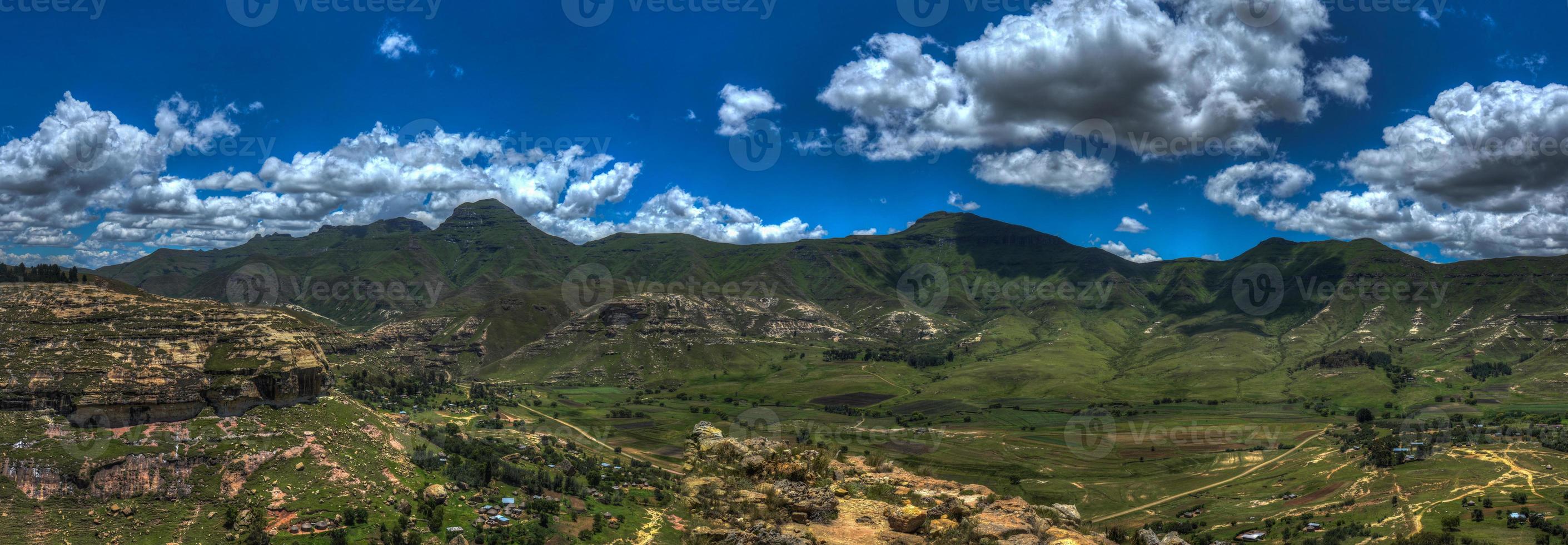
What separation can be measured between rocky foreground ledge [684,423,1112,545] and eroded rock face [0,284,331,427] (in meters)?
45.8

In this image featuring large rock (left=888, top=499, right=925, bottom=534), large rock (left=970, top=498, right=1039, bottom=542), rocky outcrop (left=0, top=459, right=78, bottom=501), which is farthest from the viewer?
rocky outcrop (left=0, top=459, right=78, bottom=501)

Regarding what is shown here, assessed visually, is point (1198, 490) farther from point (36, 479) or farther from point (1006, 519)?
point (36, 479)

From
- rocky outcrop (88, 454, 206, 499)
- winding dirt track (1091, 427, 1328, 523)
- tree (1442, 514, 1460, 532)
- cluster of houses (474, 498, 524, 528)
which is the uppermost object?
rocky outcrop (88, 454, 206, 499)

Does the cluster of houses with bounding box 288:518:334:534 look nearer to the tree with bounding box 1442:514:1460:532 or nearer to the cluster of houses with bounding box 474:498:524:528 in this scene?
the cluster of houses with bounding box 474:498:524:528

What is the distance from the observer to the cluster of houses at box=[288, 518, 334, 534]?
51.2m

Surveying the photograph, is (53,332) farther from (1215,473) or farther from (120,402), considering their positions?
(1215,473)

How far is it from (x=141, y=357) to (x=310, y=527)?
19.1 metres

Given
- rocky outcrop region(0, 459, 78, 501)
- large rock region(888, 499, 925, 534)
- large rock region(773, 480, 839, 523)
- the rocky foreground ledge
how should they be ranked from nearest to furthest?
the rocky foreground ledge < large rock region(888, 499, 925, 534) < large rock region(773, 480, 839, 523) < rocky outcrop region(0, 459, 78, 501)

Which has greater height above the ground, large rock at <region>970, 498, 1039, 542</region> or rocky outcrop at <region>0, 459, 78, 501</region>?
large rock at <region>970, 498, 1039, 542</region>

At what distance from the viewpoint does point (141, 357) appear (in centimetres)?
5516

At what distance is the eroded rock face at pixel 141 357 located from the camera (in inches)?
2050

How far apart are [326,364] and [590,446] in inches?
3138

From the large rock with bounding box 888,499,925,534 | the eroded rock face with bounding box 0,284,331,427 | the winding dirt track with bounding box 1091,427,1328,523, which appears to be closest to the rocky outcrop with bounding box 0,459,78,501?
the eroded rock face with bounding box 0,284,331,427

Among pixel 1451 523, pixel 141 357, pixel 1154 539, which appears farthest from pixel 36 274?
pixel 1451 523
